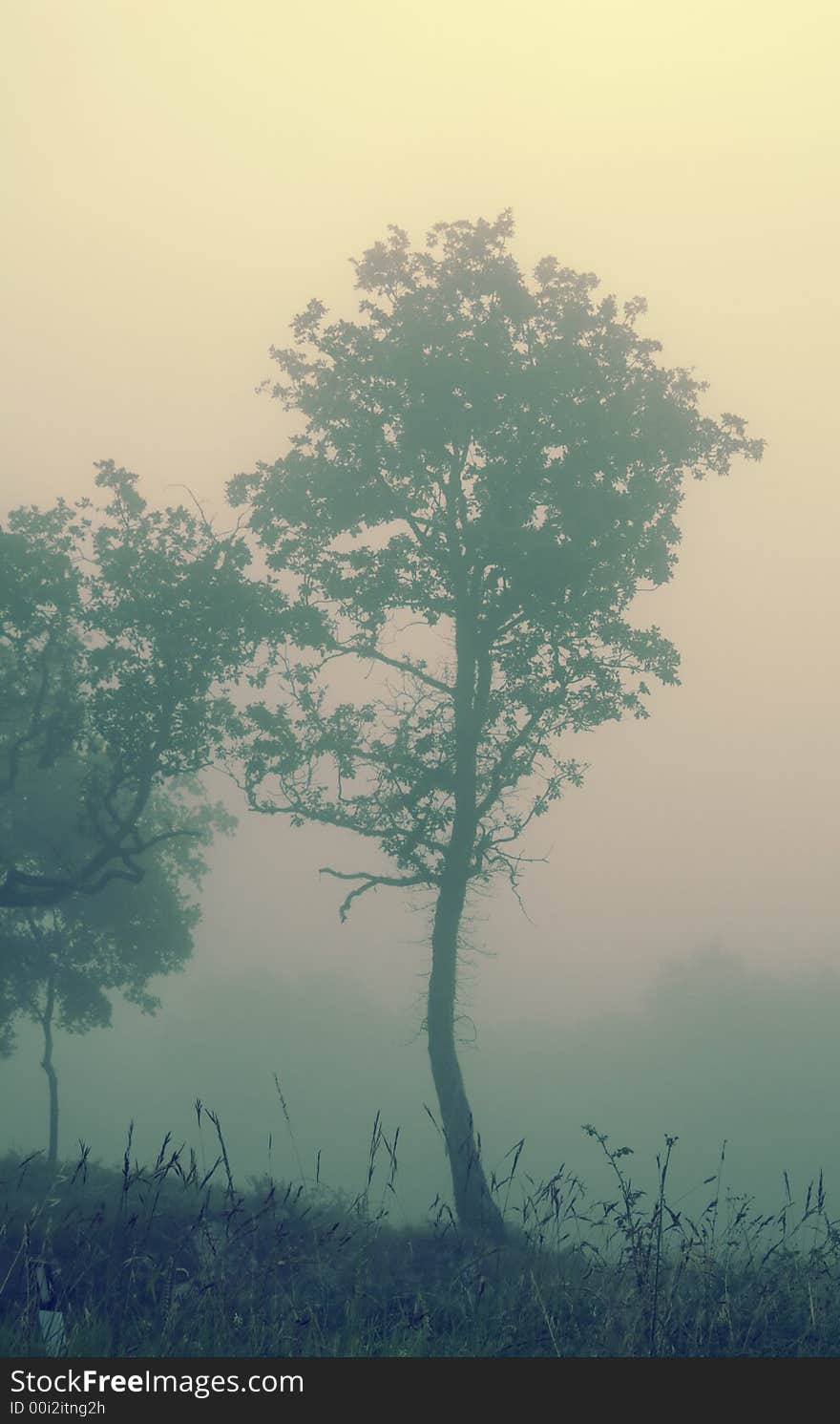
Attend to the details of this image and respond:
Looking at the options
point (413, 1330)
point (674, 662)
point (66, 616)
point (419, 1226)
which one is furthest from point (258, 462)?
point (413, 1330)

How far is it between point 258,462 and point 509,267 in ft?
20.1

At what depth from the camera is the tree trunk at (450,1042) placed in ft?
46.5

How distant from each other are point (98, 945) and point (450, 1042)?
18.3 m

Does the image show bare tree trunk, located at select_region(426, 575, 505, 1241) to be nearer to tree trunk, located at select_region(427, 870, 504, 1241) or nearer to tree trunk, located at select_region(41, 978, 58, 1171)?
tree trunk, located at select_region(427, 870, 504, 1241)

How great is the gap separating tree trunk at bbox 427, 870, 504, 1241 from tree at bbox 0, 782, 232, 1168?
47.7ft

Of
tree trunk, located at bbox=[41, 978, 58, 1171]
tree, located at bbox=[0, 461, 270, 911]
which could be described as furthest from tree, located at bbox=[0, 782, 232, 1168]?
tree, located at bbox=[0, 461, 270, 911]

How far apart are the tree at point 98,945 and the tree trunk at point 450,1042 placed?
47.7ft

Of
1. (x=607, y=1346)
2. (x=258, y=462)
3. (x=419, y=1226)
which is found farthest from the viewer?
(x=258, y=462)

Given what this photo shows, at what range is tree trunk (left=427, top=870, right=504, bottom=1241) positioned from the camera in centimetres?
1418

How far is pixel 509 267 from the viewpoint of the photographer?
17.5 metres

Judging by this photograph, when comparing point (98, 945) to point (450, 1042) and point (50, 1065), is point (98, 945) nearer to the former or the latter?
point (50, 1065)

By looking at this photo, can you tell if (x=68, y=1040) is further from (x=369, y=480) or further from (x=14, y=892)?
(x=369, y=480)

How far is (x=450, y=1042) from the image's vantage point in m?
16.1

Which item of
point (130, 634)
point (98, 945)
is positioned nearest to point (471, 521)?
point (130, 634)
